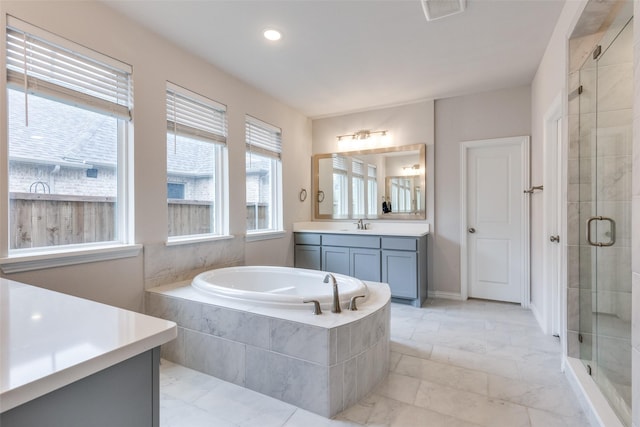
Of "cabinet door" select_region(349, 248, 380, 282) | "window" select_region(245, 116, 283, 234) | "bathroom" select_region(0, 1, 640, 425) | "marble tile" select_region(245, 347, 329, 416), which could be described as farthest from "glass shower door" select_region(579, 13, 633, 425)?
"window" select_region(245, 116, 283, 234)

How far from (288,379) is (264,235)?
2.01m

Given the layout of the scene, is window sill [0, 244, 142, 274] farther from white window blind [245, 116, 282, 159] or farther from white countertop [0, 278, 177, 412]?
white window blind [245, 116, 282, 159]

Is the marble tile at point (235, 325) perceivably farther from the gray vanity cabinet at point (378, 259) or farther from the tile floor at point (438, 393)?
the gray vanity cabinet at point (378, 259)

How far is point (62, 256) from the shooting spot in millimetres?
1913

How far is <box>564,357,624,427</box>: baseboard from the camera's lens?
1503 millimetres

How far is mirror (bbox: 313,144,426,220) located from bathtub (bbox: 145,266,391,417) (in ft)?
6.20

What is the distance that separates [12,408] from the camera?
1.71ft

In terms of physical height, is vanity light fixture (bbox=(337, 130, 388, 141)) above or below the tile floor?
above

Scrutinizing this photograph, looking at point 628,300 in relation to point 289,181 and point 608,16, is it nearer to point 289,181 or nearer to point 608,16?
point 608,16

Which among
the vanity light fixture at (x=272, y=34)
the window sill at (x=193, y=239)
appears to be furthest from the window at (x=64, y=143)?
the vanity light fixture at (x=272, y=34)

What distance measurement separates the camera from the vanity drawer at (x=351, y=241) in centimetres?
369

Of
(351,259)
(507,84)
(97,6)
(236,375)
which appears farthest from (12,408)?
(507,84)

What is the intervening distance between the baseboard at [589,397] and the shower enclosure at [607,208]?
0.04 meters

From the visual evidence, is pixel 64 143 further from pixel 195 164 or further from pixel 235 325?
pixel 235 325
